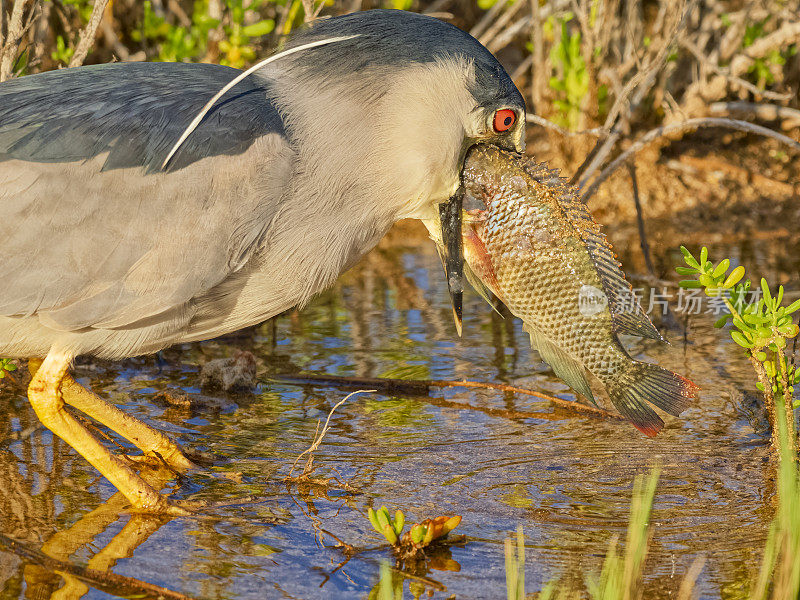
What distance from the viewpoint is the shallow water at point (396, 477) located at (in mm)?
3148

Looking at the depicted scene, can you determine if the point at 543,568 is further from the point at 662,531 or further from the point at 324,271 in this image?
the point at 324,271

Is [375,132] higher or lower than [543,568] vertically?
higher

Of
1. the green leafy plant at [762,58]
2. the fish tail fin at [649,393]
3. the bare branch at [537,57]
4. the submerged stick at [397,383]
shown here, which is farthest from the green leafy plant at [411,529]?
the green leafy plant at [762,58]

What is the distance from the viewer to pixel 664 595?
2998 mm

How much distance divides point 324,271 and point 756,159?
555 cm

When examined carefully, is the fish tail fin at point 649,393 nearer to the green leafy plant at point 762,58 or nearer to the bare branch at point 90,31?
the bare branch at point 90,31

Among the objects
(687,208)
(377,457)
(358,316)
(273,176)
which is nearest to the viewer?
(273,176)

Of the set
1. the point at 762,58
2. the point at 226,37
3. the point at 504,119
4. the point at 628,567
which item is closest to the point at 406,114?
the point at 504,119

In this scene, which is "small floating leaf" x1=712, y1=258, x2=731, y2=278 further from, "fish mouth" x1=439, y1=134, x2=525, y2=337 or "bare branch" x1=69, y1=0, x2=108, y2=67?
"bare branch" x1=69, y1=0, x2=108, y2=67

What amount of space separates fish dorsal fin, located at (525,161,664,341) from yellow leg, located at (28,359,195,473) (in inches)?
65.1

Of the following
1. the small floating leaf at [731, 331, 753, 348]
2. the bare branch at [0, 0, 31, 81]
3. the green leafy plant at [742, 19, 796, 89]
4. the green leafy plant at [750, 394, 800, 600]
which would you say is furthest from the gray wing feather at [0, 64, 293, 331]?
the green leafy plant at [742, 19, 796, 89]

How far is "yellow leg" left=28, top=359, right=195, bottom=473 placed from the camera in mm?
4031

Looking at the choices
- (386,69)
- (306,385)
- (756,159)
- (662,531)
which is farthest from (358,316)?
(756,159)

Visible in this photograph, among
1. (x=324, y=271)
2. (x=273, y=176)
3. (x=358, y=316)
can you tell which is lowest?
(x=358, y=316)
